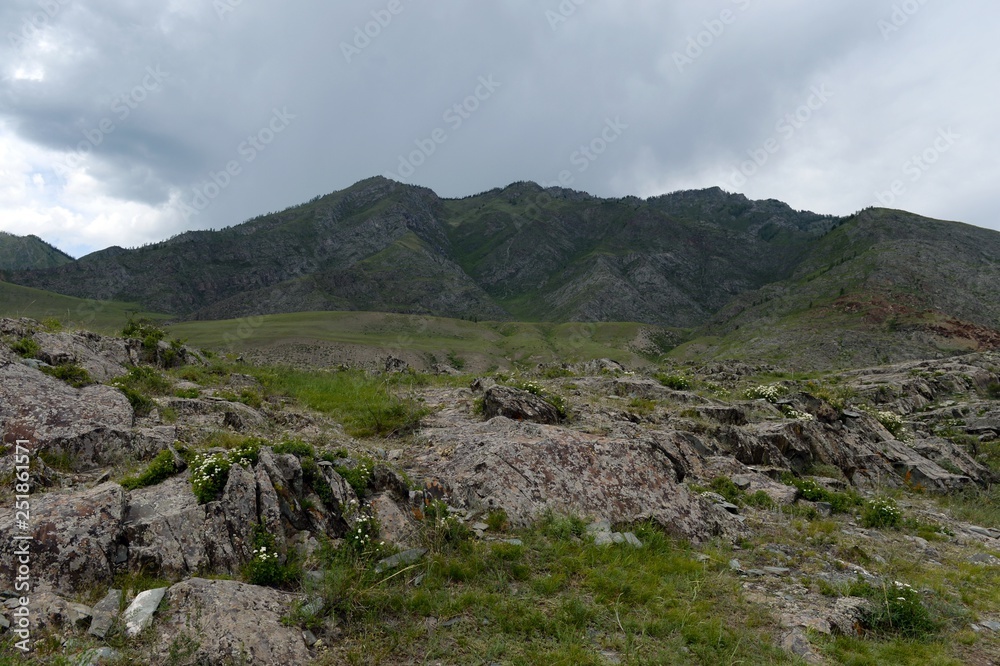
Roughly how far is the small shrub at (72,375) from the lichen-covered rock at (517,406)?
33.4 feet

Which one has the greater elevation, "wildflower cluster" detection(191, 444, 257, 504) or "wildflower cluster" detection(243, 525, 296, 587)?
"wildflower cluster" detection(191, 444, 257, 504)

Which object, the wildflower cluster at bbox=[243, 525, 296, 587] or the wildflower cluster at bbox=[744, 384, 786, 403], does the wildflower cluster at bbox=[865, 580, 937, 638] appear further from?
the wildflower cluster at bbox=[744, 384, 786, 403]

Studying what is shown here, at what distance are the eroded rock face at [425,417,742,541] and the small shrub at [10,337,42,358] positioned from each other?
10.1m

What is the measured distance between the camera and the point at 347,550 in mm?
7559

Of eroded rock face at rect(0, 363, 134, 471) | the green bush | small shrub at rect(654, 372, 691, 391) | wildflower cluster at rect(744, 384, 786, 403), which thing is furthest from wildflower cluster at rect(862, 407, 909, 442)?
eroded rock face at rect(0, 363, 134, 471)

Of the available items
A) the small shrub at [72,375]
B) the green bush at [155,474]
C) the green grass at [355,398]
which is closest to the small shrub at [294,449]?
the green bush at [155,474]

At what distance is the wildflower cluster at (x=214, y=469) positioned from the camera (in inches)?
291

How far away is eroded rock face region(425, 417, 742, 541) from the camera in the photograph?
10.1 metres

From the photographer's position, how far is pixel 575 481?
10695 mm

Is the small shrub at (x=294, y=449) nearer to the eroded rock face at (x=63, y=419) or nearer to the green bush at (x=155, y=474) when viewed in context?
the green bush at (x=155, y=474)

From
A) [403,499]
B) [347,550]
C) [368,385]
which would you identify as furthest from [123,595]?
[368,385]

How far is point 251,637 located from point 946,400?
152 feet

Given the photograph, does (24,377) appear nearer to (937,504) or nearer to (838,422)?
(937,504)

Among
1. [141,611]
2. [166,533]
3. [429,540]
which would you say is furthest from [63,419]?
[429,540]
